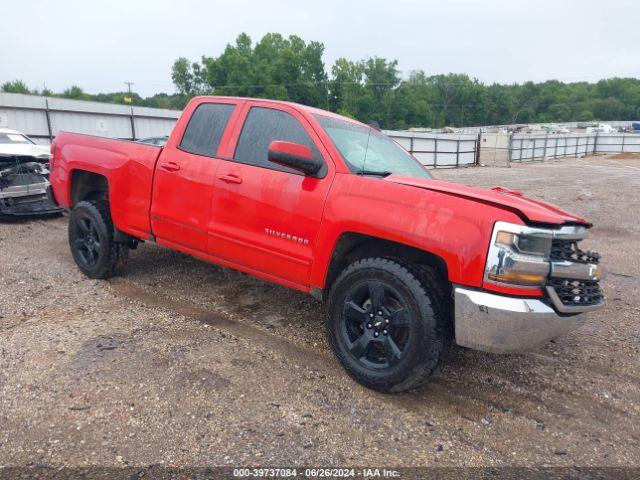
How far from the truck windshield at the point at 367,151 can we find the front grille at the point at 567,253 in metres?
1.23

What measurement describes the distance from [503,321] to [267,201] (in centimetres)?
181

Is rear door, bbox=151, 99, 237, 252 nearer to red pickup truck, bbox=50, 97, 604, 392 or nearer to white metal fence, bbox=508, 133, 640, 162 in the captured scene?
red pickup truck, bbox=50, 97, 604, 392

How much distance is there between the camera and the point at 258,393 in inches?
119

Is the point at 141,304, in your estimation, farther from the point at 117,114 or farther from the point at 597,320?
the point at 117,114

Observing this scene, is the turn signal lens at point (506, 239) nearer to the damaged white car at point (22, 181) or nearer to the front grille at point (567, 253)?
the front grille at point (567, 253)

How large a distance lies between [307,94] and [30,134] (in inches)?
3134

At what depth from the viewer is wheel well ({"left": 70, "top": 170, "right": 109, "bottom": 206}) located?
5.04m

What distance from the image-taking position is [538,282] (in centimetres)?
267

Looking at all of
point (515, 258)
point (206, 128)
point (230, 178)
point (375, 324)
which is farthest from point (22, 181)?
point (515, 258)

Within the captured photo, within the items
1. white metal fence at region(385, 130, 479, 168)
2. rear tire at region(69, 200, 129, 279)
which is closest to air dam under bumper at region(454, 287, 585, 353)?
rear tire at region(69, 200, 129, 279)

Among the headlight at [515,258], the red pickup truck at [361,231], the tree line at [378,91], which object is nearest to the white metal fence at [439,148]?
the red pickup truck at [361,231]

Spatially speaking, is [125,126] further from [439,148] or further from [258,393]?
[258,393]

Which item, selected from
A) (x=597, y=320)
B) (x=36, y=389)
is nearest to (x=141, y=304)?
(x=36, y=389)

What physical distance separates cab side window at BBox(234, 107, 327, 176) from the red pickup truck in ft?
0.03
